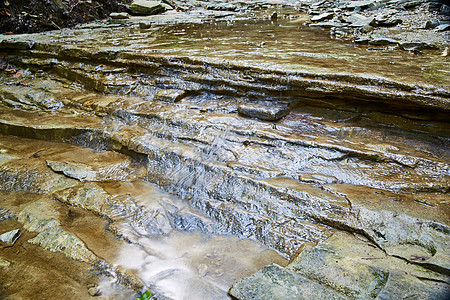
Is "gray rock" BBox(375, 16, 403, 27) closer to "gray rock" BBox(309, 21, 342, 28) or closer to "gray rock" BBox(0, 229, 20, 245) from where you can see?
"gray rock" BBox(309, 21, 342, 28)

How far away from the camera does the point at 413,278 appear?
209 cm

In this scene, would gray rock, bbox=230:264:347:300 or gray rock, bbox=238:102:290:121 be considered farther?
gray rock, bbox=238:102:290:121

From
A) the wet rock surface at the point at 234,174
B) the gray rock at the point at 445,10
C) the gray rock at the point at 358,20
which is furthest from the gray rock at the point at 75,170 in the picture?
the gray rock at the point at 445,10

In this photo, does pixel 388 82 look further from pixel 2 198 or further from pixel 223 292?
pixel 2 198

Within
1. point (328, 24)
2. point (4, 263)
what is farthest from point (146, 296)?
point (328, 24)

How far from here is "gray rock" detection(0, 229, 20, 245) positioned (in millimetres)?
3054

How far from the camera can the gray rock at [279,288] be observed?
2.04m

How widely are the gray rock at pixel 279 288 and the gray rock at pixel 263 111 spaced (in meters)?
2.36

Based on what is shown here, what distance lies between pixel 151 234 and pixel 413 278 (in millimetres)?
2411

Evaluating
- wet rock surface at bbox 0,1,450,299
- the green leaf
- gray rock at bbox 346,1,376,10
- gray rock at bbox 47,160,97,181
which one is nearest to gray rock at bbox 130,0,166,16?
wet rock surface at bbox 0,1,450,299

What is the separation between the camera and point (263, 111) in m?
4.22

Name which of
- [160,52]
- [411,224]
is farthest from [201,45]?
[411,224]

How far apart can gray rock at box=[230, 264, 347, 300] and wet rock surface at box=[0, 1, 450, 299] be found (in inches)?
0.5

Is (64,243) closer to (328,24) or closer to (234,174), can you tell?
(234,174)
